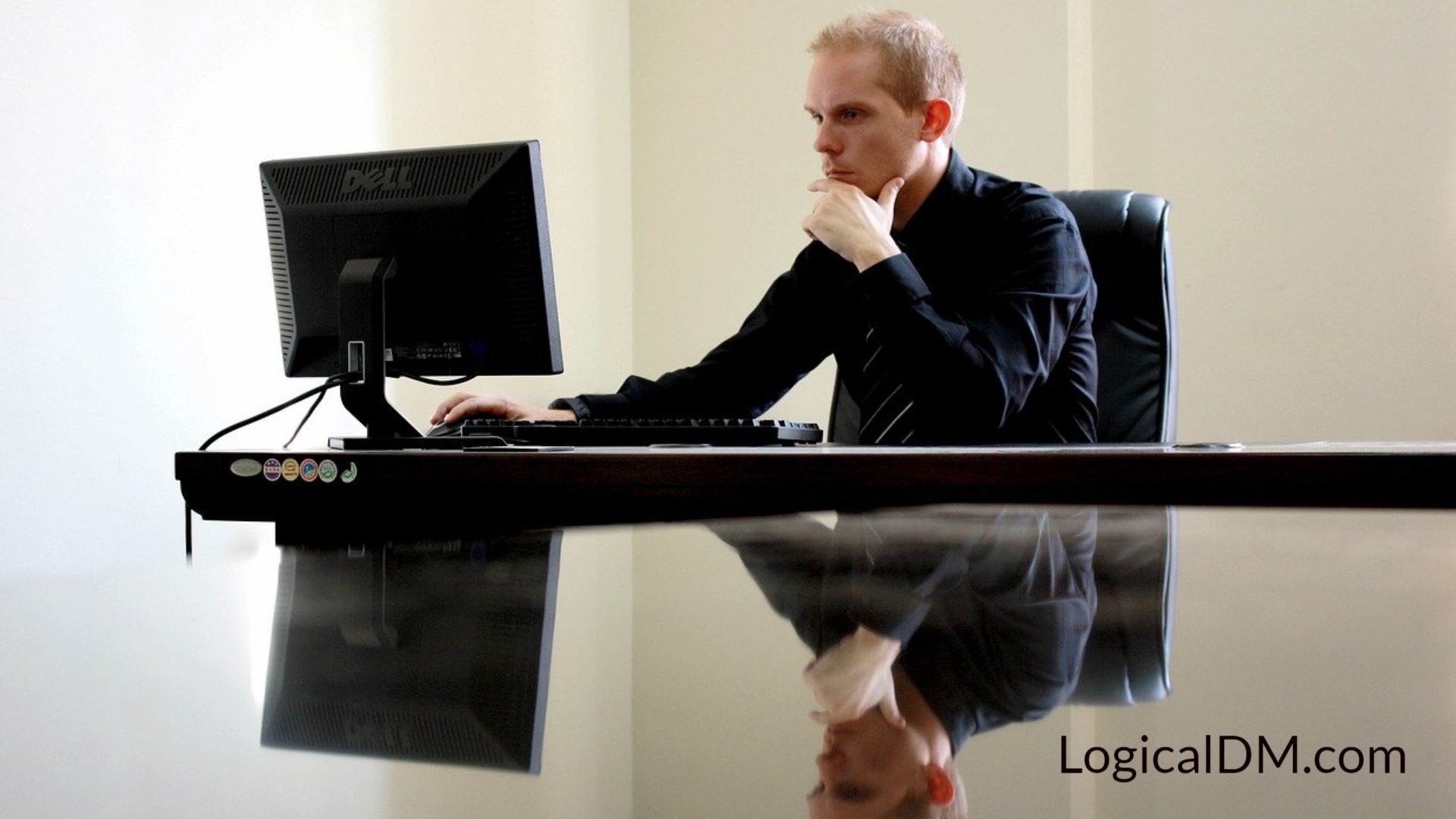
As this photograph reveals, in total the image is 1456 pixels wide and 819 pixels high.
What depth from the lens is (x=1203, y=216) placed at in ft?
11.5

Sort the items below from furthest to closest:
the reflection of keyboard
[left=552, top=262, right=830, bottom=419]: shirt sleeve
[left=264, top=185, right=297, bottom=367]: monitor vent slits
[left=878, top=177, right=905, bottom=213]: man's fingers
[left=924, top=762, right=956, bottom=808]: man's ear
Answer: [left=552, top=262, right=830, bottom=419]: shirt sleeve → [left=878, top=177, right=905, bottom=213]: man's fingers → [left=264, top=185, right=297, bottom=367]: monitor vent slits → the reflection of keyboard → [left=924, top=762, right=956, bottom=808]: man's ear

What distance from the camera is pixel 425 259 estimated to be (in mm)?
1535

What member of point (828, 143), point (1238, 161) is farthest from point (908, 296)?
point (1238, 161)

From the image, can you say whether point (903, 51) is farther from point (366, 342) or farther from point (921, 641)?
point (921, 641)

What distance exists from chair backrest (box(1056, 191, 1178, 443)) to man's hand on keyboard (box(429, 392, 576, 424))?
93 cm

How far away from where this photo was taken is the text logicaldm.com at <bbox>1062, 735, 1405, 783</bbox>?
19 centimetres

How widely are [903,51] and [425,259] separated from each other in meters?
0.98

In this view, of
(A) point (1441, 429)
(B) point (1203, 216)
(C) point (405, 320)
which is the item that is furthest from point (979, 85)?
(C) point (405, 320)

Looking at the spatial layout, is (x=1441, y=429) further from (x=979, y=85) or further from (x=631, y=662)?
(x=631, y=662)

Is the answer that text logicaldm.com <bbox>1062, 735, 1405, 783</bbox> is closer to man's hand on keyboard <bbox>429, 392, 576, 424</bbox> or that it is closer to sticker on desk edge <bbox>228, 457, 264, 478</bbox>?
sticker on desk edge <bbox>228, 457, 264, 478</bbox>

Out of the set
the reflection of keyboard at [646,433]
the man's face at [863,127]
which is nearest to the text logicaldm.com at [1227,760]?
the reflection of keyboard at [646,433]

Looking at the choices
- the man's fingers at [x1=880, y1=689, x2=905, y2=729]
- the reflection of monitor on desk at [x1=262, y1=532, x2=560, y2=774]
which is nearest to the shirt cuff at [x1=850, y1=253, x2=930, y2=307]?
the reflection of monitor on desk at [x1=262, y1=532, x2=560, y2=774]

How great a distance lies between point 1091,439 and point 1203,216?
1.72 meters

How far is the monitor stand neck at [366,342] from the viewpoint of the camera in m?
1.44
